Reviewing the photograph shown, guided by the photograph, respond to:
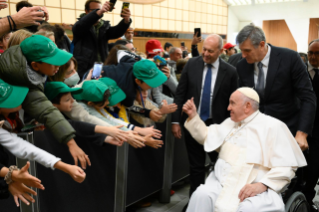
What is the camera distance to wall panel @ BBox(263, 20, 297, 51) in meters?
16.1

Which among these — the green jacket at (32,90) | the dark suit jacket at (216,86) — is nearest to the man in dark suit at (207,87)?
the dark suit jacket at (216,86)

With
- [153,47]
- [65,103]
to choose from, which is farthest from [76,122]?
[153,47]

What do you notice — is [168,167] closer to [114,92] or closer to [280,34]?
[114,92]

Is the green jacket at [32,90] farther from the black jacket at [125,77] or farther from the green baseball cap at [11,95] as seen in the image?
the black jacket at [125,77]

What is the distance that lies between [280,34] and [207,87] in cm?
1531

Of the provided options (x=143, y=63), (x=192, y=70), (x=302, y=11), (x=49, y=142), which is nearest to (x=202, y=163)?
(x=192, y=70)

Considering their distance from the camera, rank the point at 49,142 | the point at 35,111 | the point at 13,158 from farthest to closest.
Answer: the point at 49,142, the point at 13,158, the point at 35,111

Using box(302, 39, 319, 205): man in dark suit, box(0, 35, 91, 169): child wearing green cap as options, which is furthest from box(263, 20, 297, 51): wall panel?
box(0, 35, 91, 169): child wearing green cap

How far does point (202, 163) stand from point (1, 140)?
6.42ft

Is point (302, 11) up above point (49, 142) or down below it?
above

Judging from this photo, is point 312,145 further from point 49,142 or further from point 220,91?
point 49,142

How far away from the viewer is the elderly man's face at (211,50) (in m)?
2.90

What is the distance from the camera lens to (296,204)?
2.21 meters

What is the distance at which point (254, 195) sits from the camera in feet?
7.15
